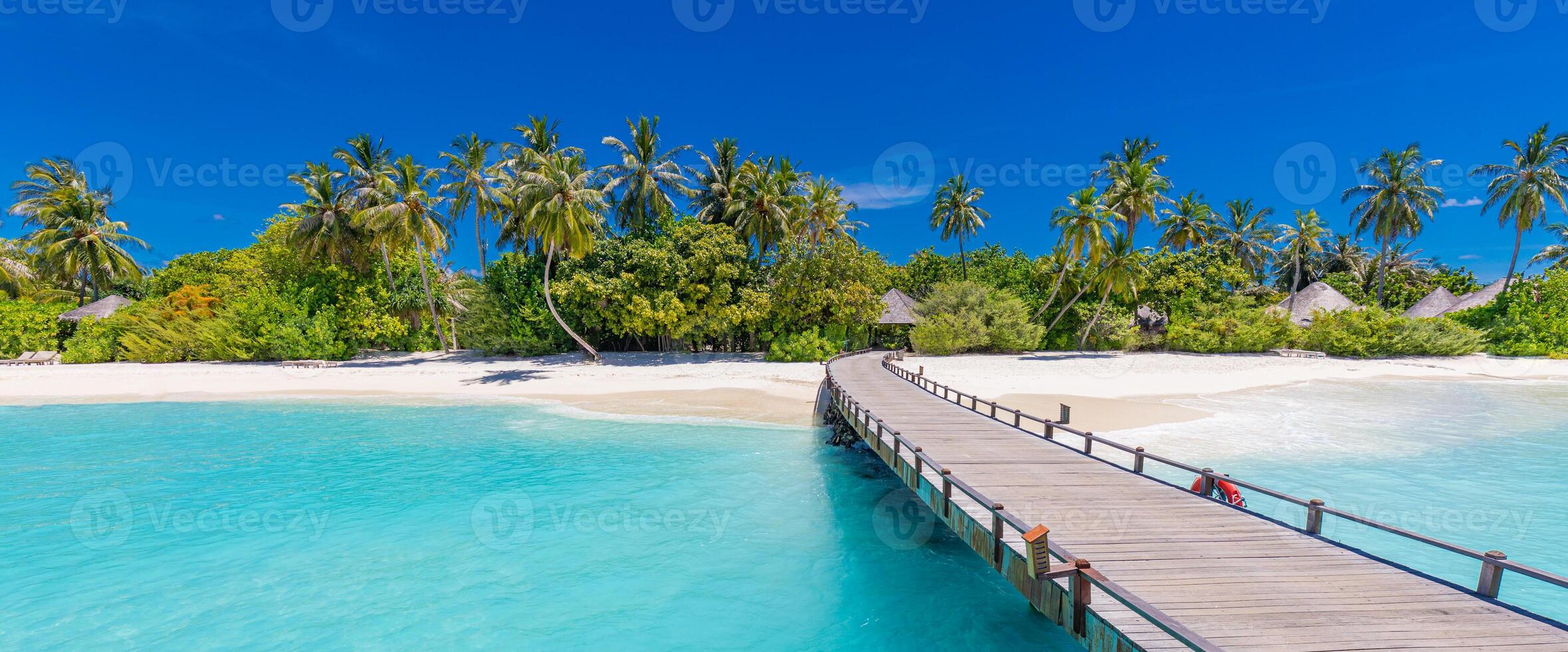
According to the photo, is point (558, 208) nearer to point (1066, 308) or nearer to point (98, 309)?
point (1066, 308)

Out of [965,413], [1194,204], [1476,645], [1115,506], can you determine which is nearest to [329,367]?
[965,413]

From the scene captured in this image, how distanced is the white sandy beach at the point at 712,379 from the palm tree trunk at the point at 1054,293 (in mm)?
4142

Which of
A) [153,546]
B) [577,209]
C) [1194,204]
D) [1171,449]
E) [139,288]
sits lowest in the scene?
[153,546]

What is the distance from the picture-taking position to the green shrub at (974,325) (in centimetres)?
3469

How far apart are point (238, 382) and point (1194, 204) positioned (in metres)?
62.6

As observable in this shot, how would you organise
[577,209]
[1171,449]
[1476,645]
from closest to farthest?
[1476,645], [1171,449], [577,209]

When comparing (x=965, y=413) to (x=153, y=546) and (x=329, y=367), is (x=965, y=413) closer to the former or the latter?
(x=153, y=546)

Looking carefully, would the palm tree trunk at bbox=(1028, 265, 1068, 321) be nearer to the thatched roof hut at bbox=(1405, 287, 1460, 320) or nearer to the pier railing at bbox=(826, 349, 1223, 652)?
the thatched roof hut at bbox=(1405, 287, 1460, 320)

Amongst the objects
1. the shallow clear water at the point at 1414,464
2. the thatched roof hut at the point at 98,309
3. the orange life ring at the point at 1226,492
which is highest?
the thatched roof hut at the point at 98,309

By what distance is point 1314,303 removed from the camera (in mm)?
39344

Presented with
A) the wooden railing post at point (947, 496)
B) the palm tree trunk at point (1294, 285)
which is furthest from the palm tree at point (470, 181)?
the palm tree trunk at point (1294, 285)

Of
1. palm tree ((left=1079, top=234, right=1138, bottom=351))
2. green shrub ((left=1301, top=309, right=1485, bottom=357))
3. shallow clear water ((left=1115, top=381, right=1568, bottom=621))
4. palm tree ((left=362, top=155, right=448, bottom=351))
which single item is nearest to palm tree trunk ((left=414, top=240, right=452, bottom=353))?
palm tree ((left=362, top=155, right=448, bottom=351))

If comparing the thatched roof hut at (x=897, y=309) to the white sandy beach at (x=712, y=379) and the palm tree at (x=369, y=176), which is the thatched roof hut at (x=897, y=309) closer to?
the white sandy beach at (x=712, y=379)

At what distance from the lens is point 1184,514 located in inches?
290
